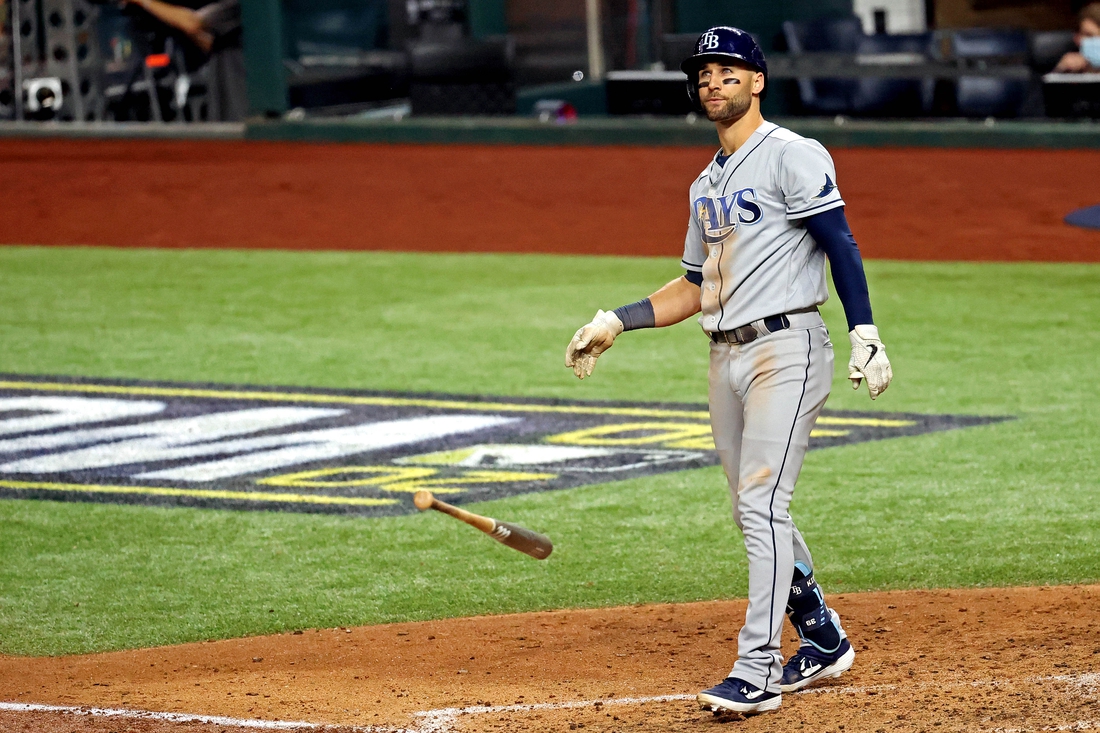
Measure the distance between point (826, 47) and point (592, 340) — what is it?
12911 mm

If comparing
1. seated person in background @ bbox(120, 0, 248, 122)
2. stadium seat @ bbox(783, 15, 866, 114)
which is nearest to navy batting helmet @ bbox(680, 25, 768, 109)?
stadium seat @ bbox(783, 15, 866, 114)

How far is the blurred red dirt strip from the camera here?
1347cm

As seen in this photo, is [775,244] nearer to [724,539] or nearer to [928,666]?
[928,666]

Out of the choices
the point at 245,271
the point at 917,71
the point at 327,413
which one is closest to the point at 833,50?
the point at 917,71

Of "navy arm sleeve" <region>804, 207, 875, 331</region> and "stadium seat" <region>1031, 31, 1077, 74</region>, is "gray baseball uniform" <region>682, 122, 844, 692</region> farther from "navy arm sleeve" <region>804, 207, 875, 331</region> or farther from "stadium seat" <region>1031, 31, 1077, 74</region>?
"stadium seat" <region>1031, 31, 1077, 74</region>

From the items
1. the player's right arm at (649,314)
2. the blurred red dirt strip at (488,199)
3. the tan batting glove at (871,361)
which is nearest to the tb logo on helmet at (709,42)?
the player's right arm at (649,314)

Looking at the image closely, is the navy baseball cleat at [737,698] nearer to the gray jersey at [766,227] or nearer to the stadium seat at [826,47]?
the gray jersey at [766,227]

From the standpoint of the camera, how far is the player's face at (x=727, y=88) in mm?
4102

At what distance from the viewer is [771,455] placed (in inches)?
159

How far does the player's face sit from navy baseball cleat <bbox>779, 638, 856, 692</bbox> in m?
1.37

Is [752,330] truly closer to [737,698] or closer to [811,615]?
[811,615]

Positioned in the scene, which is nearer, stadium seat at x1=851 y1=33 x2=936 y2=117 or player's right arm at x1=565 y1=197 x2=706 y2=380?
player's right arm at x1=565 y1=197 x2=706 y2=380

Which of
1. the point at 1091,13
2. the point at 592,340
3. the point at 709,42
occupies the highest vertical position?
the point at 709,42

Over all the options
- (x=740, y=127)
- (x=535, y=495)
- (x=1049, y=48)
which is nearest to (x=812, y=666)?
(x=740, y=127)
